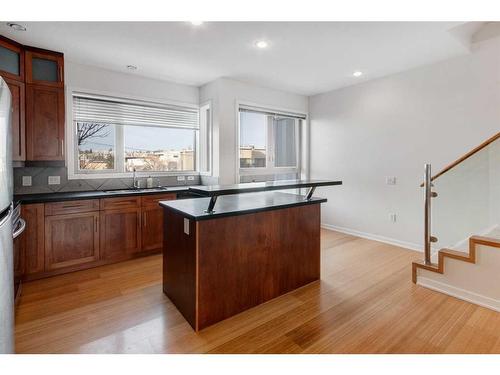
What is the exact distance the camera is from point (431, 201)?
9.75 ft

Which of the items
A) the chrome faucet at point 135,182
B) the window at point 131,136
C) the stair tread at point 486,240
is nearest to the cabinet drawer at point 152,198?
the chrome faucet at point 135,182

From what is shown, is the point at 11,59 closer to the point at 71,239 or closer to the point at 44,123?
the point at 44,123

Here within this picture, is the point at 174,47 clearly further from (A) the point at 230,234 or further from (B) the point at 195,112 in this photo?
(A) the point at 230,234

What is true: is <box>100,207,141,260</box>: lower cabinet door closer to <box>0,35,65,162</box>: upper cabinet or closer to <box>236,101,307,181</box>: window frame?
<box>0,35,65,162</box>: upper cabinet

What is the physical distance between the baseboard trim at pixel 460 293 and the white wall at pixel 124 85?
4155 millimetres

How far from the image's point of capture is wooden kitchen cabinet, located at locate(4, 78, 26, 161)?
2920 mm

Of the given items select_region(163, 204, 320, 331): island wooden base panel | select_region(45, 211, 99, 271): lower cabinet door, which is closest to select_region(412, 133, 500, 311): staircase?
select_region(163, 204, 320, 331): island wooden base panel

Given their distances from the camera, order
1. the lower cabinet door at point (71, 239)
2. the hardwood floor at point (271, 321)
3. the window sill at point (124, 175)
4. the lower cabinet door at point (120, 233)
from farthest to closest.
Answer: the window sill at point (124, 175) < the lower cabinet door at point (120, 233) < the lower cabinet door at point (71, 239) < the hardwood floor at point (271, 321)

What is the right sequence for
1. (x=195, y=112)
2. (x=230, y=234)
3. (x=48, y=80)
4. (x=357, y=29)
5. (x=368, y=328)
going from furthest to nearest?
(x=195, y=112), (x=48, y=80), (x=357, y=29), (x=230, y=234), (x=368, y=328)

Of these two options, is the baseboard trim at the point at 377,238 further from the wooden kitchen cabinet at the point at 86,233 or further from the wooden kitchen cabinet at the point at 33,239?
the wooden kitchen cabinet at the point at 33,239

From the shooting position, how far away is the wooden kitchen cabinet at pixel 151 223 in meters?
3.69

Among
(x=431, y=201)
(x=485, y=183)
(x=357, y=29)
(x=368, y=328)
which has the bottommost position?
(x=368, y=328)
